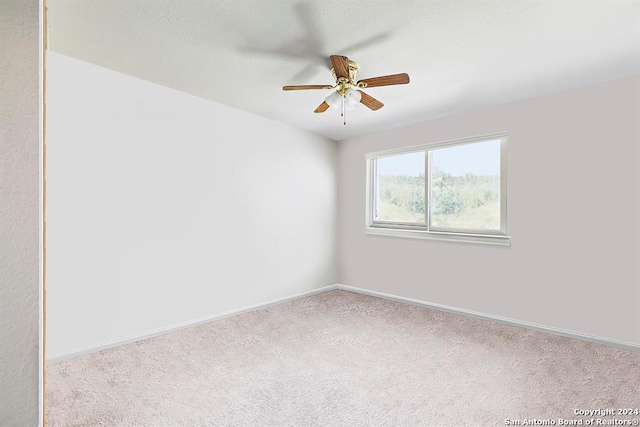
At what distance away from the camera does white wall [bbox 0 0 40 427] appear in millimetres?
1057

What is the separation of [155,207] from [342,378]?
2.17 meters

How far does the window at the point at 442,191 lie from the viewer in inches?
135

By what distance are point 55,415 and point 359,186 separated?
3.77m

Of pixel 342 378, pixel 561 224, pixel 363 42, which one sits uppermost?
pixel 363 42

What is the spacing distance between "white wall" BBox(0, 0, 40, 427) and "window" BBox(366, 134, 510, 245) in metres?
3.57

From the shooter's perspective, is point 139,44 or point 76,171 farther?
point 76,171

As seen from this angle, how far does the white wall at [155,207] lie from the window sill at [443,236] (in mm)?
1094

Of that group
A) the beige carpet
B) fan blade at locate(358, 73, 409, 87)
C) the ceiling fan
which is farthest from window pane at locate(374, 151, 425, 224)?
fan blade at locate(358, 73, 409, 87)

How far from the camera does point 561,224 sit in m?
2.95

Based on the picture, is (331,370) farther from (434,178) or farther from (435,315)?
(434,178)

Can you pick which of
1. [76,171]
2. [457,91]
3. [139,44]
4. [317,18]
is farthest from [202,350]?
[457,91]

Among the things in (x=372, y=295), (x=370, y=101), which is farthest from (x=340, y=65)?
(x=372, y=295)

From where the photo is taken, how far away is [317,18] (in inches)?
76.6

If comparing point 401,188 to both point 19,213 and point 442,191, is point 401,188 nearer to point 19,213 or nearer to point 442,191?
point 442,191
